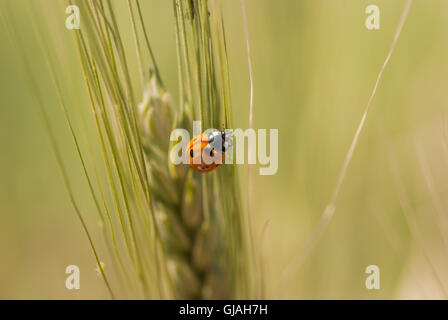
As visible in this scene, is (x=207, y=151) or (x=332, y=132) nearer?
(x=207, y=151)

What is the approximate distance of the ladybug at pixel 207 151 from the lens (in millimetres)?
633

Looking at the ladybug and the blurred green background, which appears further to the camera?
the blurred green background

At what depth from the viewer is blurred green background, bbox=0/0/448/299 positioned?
38.9 inches

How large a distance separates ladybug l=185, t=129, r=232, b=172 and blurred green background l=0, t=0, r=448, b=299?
1.03 feet

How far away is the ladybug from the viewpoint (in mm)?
633

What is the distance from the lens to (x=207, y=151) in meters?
0.63

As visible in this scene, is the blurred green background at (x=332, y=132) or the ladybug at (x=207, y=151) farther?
the blurred green background at (x=332, y=132)

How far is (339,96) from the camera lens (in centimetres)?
101

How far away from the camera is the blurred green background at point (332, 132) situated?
987 mm

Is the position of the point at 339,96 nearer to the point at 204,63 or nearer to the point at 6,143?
the point at 204,63

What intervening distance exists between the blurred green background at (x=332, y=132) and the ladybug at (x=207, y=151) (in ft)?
1.03

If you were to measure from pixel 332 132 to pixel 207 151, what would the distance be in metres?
0.50
